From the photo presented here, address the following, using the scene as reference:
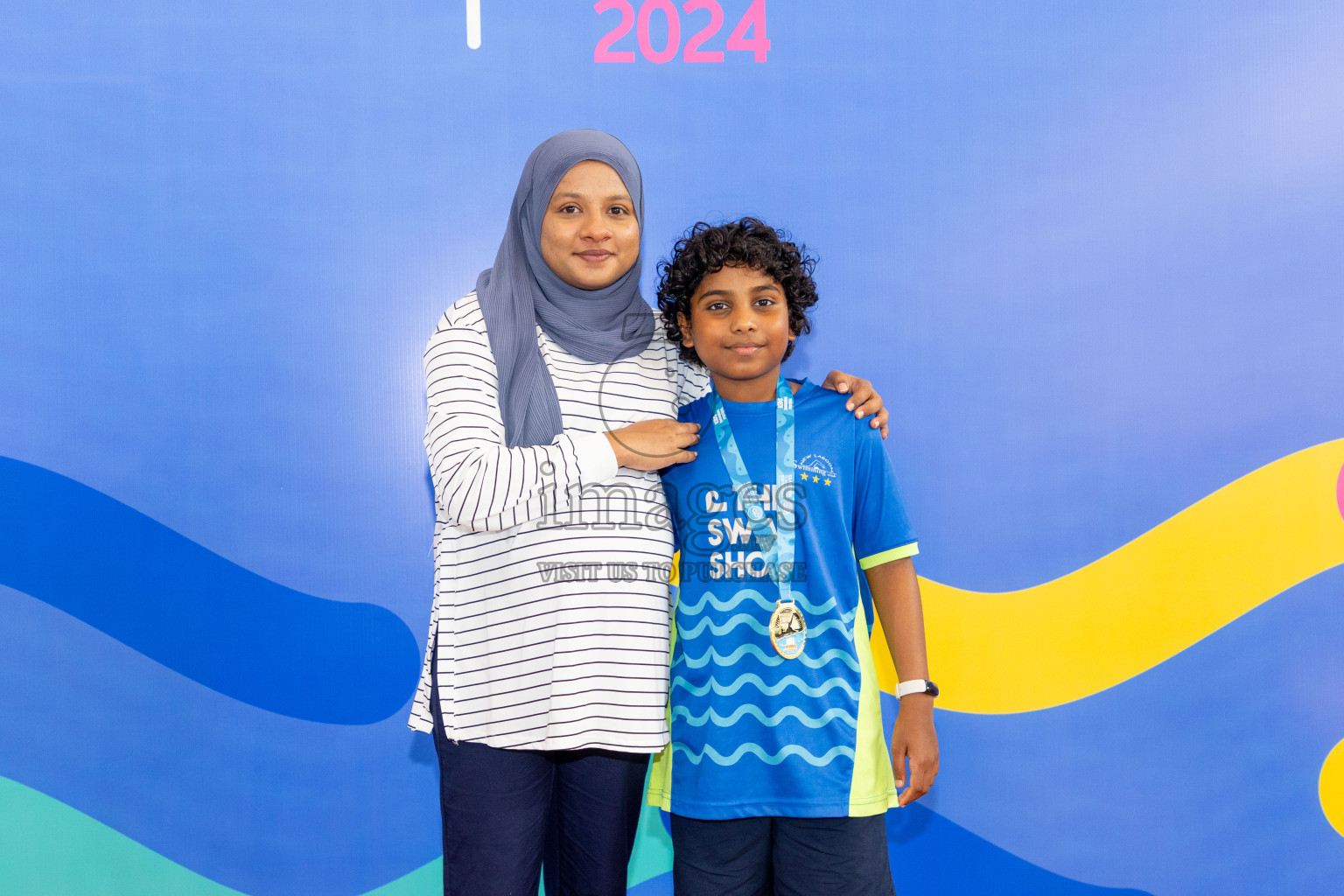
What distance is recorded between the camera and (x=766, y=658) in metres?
1.25

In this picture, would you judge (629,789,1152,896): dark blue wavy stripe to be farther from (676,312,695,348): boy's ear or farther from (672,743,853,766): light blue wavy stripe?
(676,312,695,348): boy's ear

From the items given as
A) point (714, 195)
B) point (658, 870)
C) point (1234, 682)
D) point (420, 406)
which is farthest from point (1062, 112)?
point (658, 870)

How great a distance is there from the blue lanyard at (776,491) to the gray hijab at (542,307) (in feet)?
0.71

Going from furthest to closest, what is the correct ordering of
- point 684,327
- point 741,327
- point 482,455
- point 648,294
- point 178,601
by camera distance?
point 648,294, point 178,601, point 684,327, point 741,327, point 482,455

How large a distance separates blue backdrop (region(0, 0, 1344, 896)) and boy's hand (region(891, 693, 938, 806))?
0.63 metres

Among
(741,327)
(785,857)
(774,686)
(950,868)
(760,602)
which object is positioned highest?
(741,327)

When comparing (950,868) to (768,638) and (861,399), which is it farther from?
(861,399)

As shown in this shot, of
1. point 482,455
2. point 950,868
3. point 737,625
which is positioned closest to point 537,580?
point 482,455

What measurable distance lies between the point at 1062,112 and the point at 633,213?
1.13 m

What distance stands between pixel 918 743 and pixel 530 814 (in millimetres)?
570

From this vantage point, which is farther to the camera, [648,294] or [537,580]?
[648,294]

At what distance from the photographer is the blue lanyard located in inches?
50.2

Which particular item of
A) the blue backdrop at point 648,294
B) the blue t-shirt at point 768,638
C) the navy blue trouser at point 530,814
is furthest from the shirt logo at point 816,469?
the blue backdrop at point 648,294

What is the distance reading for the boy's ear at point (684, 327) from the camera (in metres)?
1.42
